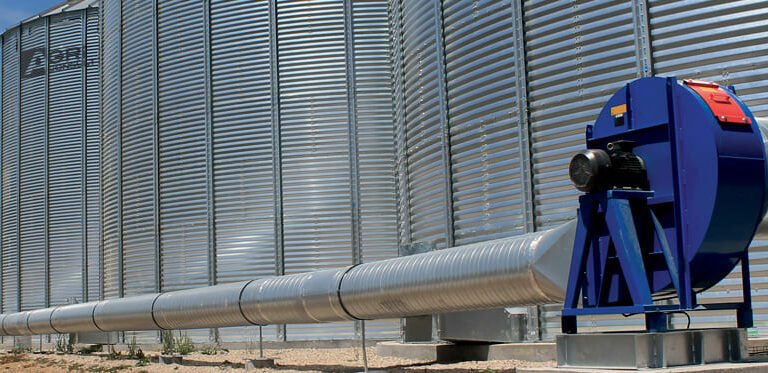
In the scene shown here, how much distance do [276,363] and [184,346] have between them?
412 cm

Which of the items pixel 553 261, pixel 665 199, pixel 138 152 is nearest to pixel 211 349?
pixel 138 152

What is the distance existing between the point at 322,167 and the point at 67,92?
16.0m

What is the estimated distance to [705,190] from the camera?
7.68 metres

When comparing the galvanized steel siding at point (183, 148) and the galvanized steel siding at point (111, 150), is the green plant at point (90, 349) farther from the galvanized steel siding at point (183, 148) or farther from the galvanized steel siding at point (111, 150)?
the galvanized steel siding at point (183, 148)

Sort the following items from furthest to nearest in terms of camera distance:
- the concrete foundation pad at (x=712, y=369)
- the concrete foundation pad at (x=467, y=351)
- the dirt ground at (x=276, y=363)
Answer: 1. the dirt ground at (x=276, y=363)
2. the concrete foundation pad at (x=467, y=351)
3. the concrete foundation pad at (x=712, y=369)

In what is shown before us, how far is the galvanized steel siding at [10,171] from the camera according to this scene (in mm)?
37531

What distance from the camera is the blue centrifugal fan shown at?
7730mm

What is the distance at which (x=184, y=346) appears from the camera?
71.7 feet

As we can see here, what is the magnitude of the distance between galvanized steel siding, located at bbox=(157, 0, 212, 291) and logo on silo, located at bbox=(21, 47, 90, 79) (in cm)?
1023

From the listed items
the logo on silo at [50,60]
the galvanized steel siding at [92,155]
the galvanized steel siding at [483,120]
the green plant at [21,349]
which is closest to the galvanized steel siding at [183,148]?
the green plant at [21,349]

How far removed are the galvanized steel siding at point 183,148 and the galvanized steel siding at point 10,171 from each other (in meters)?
13.9

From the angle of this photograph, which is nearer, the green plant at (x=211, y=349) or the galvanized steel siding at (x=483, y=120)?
the galvanized steel siding at (x=483, y=120)

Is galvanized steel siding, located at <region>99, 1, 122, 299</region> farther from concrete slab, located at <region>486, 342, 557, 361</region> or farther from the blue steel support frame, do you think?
the blue steel support frame

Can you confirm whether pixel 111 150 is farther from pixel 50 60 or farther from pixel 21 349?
pixel 50 60
